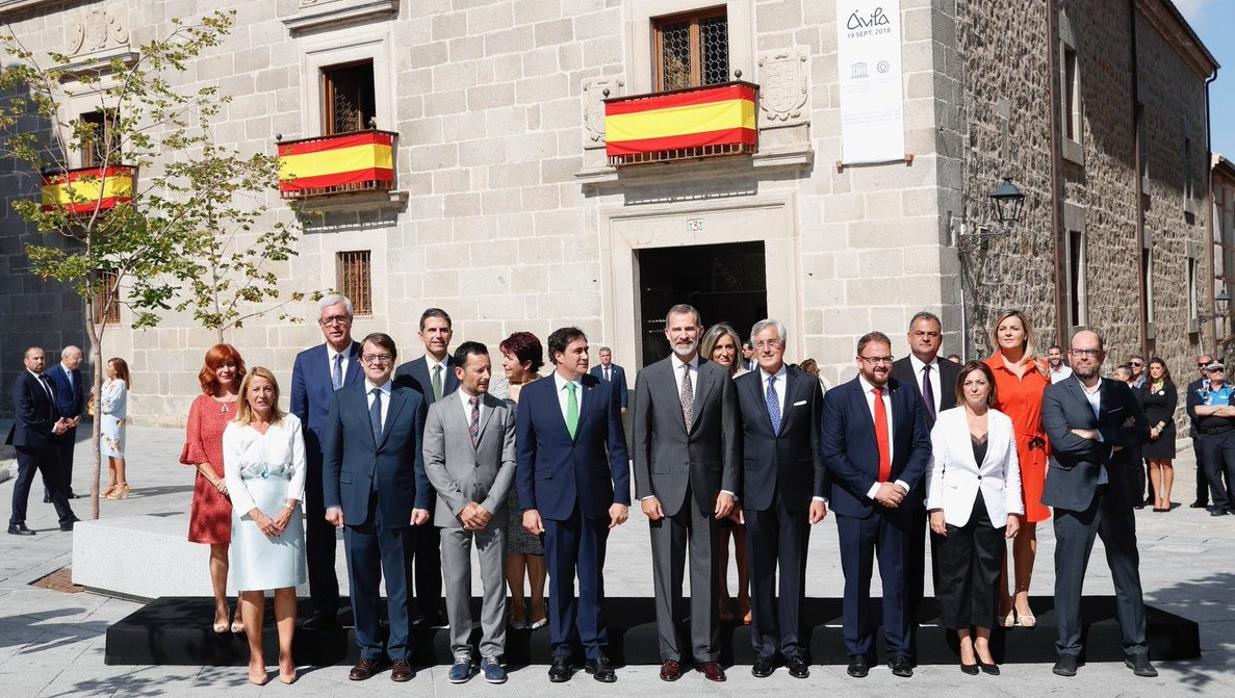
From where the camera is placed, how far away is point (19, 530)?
460 inches

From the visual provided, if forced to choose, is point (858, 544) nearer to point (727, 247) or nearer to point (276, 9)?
point (727, 247)

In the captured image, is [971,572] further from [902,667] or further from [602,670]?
[602,670]

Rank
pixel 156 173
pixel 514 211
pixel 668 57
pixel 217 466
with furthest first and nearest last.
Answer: pixel 156 173, pixel 514 211, pixel 668 57, pixel 217 466

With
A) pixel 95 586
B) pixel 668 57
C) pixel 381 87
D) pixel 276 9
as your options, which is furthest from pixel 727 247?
pixel 95 586

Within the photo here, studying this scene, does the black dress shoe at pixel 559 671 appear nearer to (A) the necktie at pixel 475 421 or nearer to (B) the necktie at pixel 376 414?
(A) the necktie at pixel 475 421

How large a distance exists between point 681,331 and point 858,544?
149 centimetres

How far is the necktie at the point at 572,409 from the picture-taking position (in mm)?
6816

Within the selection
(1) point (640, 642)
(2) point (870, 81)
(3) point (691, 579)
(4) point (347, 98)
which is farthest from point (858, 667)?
(4) point (347, 98)

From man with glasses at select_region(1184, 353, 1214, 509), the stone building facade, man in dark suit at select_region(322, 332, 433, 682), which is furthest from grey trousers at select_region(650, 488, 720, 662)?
the stone building facade

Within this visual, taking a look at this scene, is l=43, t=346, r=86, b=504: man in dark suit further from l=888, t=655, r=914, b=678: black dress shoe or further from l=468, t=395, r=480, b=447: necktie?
l=888, t=655, r=914, b=678: black dress shoe

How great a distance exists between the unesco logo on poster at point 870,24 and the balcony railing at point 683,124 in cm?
136

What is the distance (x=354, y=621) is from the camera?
7086 millimetres

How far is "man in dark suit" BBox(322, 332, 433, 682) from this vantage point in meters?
6.88

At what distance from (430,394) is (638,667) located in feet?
6.63
